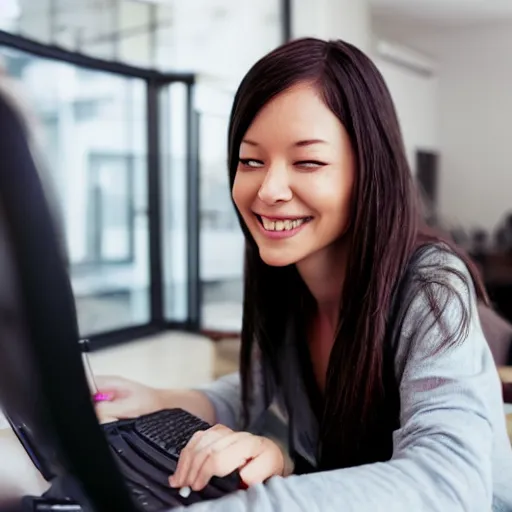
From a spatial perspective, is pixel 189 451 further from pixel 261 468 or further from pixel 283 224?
pixel 283 224

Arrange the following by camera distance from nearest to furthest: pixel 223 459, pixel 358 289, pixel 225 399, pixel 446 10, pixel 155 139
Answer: pixel 223 459, pixel 358 289, pixel 225 399, pixel 155 139, pixel 446 10

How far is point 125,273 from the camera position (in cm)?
286

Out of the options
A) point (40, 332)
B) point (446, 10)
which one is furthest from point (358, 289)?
point (446, 10)

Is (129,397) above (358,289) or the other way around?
the other way around

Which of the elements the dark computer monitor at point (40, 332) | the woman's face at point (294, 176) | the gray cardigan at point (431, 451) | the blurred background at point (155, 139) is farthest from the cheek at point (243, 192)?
the blurred background at point (155, 139)

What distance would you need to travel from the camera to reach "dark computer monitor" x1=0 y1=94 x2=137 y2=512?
0.98ft

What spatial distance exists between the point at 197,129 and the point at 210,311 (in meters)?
0.83

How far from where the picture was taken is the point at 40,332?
1.02 feet

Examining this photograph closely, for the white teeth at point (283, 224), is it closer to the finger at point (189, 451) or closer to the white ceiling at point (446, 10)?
the finger at point (189, 451)

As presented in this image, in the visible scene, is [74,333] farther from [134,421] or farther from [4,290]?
[134,421]

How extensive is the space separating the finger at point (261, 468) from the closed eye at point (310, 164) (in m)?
0.29

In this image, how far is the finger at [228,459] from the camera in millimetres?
520

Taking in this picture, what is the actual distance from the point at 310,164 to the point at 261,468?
1.02 ft

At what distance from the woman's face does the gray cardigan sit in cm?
13
